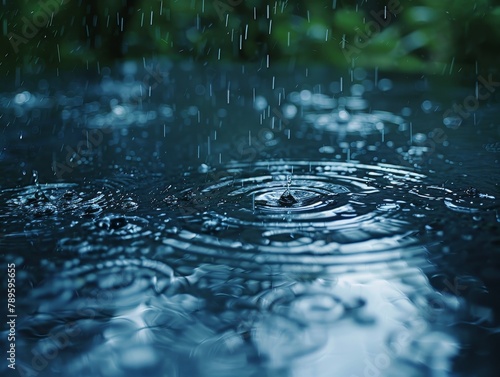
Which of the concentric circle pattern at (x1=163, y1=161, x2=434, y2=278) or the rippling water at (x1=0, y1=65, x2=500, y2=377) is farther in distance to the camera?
the concentric circle pattern at (x1=163, y1=161, x2=434, y2=278)

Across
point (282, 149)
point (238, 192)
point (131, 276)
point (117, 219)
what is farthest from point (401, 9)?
point (131, 276)

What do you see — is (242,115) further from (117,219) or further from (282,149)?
(117,219)

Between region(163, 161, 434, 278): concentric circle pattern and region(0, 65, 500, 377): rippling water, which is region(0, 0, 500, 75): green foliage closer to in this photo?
region(0, 65, 500, 377): rippling water

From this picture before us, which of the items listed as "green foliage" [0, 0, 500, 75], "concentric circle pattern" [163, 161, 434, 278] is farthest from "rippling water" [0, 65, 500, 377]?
"green foliage" [0, 0, 500, 75]

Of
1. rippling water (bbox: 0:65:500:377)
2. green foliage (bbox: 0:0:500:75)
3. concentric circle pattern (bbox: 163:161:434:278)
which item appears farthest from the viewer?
green foliage (bbox: 0:0:500:75)

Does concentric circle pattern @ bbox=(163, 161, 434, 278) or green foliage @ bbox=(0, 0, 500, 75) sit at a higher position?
green foliage @ bbox=(0, 0, 500, 75)

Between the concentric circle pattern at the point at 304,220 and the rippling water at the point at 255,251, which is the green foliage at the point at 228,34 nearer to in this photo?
the rippling water at the point at 255,251

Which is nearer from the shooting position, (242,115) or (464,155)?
(464,155)

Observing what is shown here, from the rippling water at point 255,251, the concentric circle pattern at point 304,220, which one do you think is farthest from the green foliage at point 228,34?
the concentric circle pattern at point 304,220
